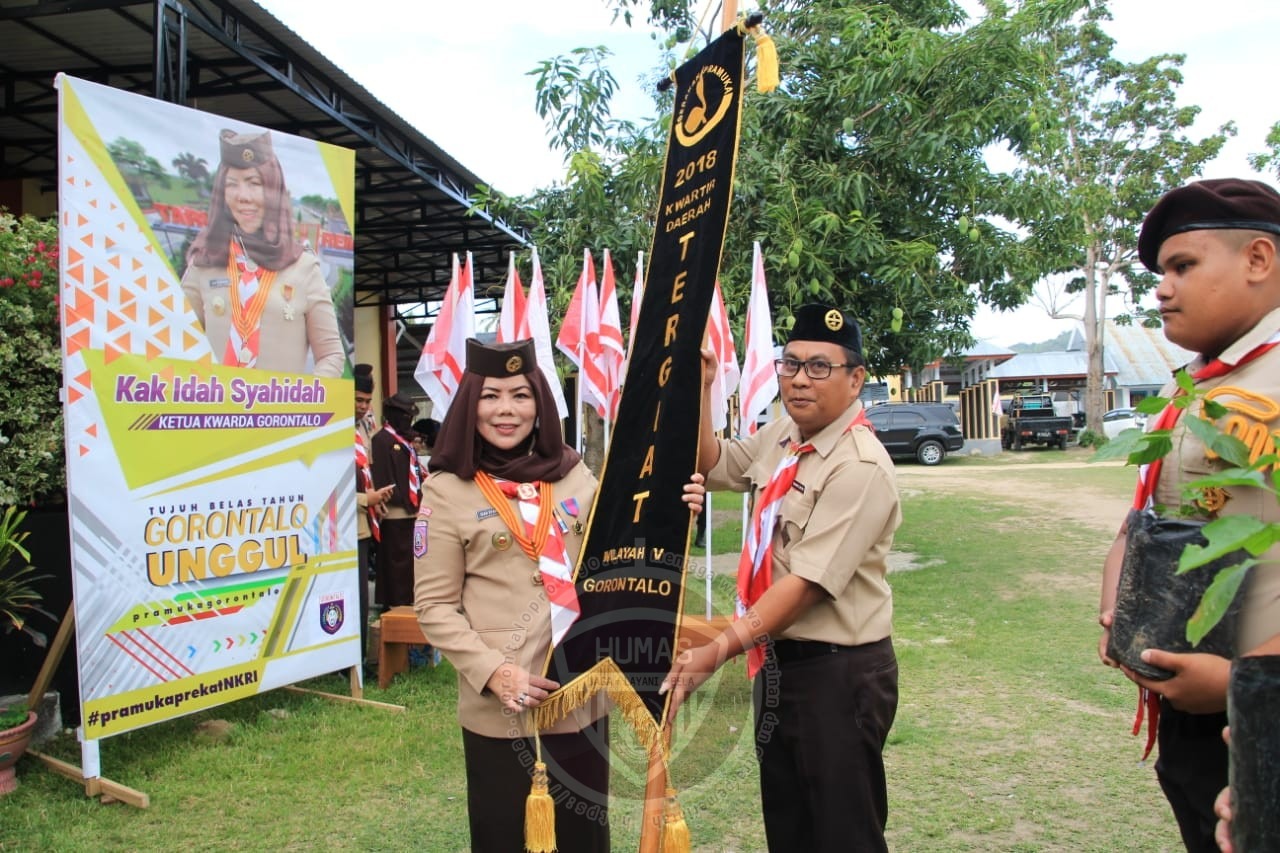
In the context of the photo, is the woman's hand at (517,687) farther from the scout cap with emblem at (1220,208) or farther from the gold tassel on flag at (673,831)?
the scout cap with emblem at (1220,208)

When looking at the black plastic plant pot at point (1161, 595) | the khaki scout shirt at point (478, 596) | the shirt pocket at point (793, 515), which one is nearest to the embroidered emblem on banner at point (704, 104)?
the shirt pocket at point (793, 515)

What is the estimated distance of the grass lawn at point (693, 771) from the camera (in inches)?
132

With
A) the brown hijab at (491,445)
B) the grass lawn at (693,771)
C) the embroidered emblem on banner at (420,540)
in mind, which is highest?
the brown hijab at (491,445)

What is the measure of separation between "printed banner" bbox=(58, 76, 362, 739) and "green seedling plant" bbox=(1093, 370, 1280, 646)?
145 inches

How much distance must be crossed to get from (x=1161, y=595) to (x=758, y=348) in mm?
4935

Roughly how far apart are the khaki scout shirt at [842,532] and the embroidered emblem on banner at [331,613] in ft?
10.1

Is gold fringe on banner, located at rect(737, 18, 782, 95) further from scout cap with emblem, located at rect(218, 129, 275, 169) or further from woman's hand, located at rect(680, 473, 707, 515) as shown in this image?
scout cap with emblem, located at rect(218, 129, 275, 169)

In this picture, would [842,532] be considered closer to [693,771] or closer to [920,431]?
[693,771]

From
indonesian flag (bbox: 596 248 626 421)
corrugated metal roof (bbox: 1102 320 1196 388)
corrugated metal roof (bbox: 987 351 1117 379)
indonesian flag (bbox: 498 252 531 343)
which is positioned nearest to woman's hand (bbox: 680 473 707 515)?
indonesian flag (bbox: 596 248 626 421)

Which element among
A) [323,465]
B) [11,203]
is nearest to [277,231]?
[323,465]

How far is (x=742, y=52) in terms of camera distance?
82.5 inches

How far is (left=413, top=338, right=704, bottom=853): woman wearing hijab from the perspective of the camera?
2.16 metres

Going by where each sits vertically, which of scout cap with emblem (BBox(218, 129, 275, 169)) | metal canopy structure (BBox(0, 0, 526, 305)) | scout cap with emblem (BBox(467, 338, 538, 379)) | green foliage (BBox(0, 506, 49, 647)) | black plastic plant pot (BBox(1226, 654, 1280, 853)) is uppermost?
metal canopy structure (BBox(0, 0, 526, 305))

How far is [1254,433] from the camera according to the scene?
4.87ft
